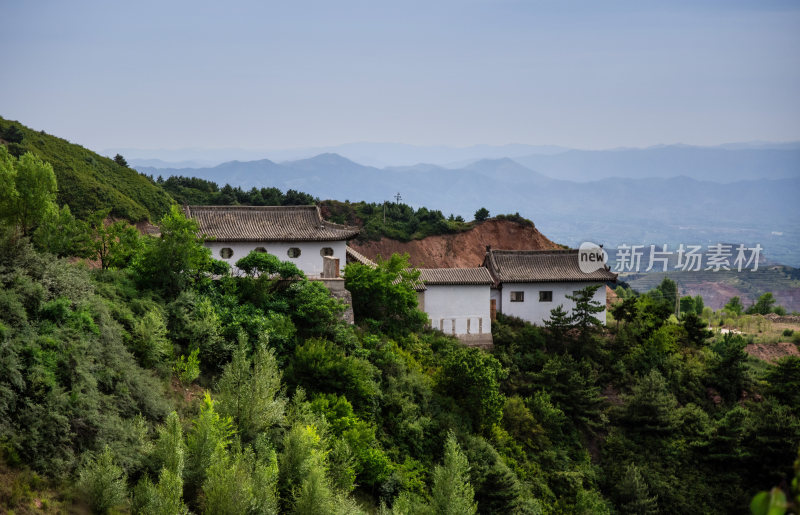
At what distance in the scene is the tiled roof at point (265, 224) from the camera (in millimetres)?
32281

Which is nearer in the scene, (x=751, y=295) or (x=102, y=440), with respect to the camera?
(x=102, y=440)

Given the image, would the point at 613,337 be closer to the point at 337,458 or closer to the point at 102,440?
the point at 337,458

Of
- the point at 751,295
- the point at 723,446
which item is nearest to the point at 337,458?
the point at 723,446

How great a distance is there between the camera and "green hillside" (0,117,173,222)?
45750 millimetres

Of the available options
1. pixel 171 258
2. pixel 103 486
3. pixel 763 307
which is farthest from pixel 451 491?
pixel 763 307

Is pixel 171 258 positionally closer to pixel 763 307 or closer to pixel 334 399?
pixel 334 399

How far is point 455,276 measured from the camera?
117 ft

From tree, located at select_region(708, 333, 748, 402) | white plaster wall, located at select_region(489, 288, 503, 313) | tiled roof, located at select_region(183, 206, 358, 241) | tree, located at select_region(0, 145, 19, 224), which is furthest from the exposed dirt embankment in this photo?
tree, located at select_region(0, 145, 19, 224)

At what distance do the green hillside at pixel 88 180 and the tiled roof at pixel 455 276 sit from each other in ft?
70.7

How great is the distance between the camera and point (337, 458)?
20438 millimetres

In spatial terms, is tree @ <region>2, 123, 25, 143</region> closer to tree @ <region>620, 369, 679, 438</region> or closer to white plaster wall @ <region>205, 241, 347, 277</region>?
white plaster wall @ <region>205, 241, 347, 277</region>

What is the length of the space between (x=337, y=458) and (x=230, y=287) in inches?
404

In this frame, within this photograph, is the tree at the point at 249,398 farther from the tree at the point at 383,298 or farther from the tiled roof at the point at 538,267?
the tiled roof at the point at 538,267

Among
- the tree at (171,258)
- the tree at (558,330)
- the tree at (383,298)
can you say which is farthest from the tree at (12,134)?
the tree at (558,330)
